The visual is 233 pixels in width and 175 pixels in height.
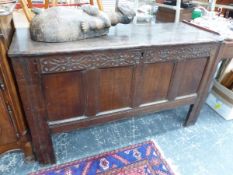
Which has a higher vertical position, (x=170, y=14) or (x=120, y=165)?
(x=170, y=14)

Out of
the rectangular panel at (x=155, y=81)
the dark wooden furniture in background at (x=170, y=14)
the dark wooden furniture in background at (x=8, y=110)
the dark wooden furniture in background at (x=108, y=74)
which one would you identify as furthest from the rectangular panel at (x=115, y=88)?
the dark wooden furniture in background at (x=170, y=14)

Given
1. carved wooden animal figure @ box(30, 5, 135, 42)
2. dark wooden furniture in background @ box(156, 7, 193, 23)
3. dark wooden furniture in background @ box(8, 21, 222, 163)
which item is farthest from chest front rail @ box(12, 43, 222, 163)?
dark wooden furniture in background @ box(156, 7, 193, 23)

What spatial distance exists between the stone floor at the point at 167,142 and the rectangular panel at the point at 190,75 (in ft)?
1.16

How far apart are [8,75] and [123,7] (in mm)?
719

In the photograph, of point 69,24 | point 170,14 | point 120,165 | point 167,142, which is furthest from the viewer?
point 170,14

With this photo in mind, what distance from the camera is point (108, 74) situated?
1089 millimetres

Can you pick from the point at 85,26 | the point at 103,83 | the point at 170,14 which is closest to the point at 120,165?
the point at 103,83

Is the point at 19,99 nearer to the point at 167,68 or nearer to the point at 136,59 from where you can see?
the point at 136,59

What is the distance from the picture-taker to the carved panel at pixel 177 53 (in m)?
1.12

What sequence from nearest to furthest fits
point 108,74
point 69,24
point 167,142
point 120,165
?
point 69,24 < point 108,74 < point 120,165 < point 167,142

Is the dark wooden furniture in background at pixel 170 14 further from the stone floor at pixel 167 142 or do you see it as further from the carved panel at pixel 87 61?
the carved panel at pixel 87 61

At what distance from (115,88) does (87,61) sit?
266 mm

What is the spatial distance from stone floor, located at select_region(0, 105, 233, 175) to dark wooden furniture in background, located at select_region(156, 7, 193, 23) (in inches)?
53.0

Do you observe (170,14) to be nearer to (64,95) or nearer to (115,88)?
(115,88)
